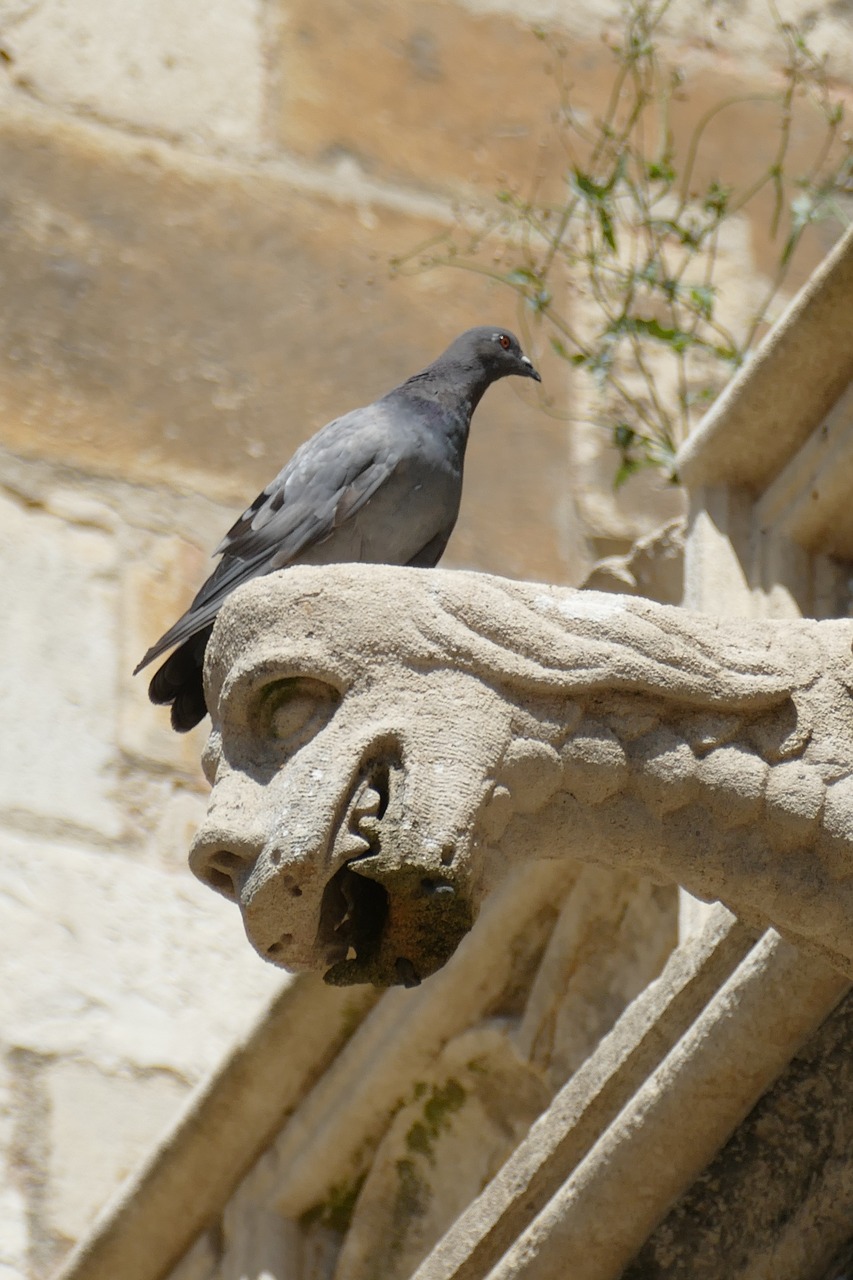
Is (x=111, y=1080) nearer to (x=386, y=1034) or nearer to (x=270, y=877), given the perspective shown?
(x=386, y=1034)

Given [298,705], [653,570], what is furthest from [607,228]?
[298,705]

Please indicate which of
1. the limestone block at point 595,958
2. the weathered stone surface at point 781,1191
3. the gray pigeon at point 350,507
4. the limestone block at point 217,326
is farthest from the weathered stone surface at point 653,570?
the limestone block at point 217,326

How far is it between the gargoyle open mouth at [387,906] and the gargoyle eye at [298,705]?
0.21 feet

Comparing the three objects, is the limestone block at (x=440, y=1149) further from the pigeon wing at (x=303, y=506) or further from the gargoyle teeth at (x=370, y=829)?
the gargoyle teeth at (x=370, y=829)

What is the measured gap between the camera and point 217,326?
344cm

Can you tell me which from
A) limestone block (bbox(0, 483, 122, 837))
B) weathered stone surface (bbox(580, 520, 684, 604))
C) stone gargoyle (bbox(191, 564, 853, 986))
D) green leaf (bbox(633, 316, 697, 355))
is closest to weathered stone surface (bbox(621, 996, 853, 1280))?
stone gargoyle (bbox(191, 564, 853, 986))

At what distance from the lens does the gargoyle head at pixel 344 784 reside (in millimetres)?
1352

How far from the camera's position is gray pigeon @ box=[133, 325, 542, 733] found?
7.41 ft

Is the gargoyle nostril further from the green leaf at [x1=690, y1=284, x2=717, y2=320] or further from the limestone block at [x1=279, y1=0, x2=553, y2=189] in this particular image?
the limestone block at [x1=279, y1=0, x2=553, y2=189]

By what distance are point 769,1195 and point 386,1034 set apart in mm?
580

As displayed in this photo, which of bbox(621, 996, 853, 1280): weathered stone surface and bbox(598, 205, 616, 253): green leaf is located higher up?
bbox(598, 205, 616, 253): green leaf

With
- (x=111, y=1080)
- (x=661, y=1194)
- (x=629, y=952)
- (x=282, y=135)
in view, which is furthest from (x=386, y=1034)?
(x=282, y=135)

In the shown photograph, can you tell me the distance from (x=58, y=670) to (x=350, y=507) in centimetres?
84

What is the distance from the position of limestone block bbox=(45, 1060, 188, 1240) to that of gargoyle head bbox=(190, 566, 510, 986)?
141 centimetres
